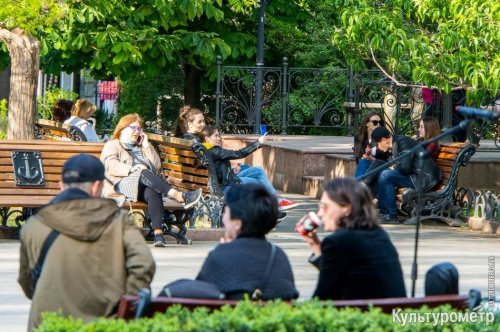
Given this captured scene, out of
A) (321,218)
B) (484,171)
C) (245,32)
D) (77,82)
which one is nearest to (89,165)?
(321,218)

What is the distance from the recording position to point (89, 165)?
6730 mm

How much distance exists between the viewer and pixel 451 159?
16.7m

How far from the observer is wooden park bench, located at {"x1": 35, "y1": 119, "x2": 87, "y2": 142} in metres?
18.4

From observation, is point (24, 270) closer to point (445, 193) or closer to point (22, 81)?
point (445, 193)

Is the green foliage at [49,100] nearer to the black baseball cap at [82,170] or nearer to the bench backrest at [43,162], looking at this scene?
the bench backrest at [43,162]

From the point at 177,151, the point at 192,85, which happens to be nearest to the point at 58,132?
the point at 177,151

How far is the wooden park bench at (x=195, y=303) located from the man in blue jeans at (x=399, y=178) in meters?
10.3

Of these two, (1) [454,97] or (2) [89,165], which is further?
(1) [454,97]

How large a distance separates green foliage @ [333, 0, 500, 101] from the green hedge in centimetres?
861

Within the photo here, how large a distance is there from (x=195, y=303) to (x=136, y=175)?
25.9 ft

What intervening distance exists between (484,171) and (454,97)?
A: 2.61 meters

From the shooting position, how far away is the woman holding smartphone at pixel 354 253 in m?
6.70

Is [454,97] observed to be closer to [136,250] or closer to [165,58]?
[165,58]

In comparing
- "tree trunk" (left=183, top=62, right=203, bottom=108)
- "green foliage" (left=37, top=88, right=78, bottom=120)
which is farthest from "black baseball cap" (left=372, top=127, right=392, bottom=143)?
"green foliage" (left=37, top=88, right=78, bottom=120)
